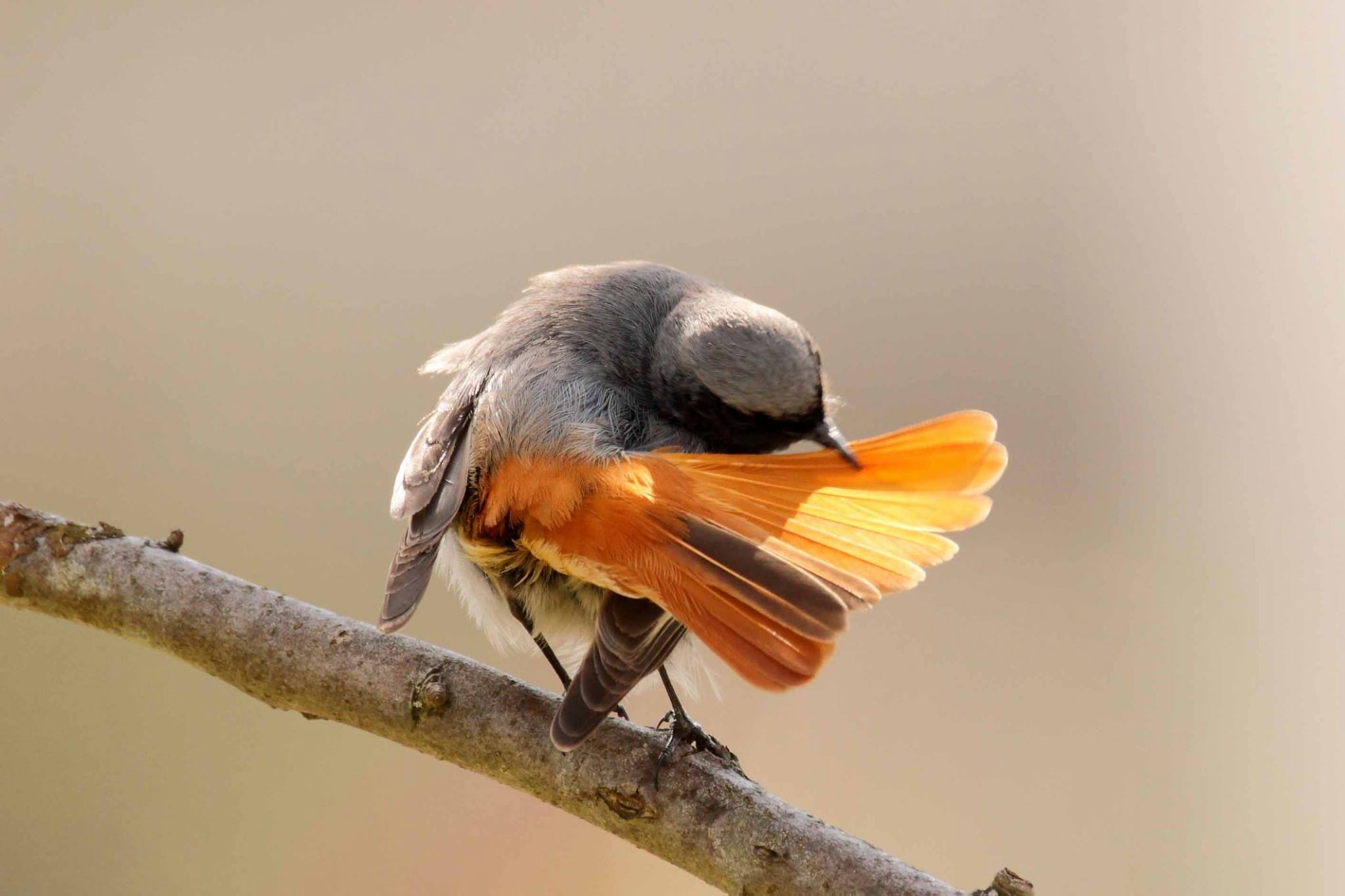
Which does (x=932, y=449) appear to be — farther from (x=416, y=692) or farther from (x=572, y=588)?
(x=416, y=692)

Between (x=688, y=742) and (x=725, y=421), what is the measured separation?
1.44 ft

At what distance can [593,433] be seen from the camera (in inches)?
54.1

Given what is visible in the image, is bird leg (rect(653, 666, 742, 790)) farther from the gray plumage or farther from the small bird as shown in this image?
the gray plumage

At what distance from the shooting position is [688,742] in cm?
130

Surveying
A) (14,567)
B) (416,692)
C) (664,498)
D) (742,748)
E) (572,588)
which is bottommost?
(742,748)

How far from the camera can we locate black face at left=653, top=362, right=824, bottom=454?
1516 mm

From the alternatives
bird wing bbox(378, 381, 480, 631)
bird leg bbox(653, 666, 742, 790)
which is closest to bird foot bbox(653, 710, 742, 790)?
bird leg bbox(653, 666, 742, 790)

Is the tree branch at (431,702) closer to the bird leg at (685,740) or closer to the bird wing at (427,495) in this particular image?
the bird leg at (685,740)

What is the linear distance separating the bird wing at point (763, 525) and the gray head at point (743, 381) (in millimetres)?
138

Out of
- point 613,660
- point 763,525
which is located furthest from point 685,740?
point 763,525

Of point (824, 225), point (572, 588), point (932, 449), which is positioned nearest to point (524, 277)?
point (824, 225)

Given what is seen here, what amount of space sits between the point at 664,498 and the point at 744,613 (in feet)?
0.55

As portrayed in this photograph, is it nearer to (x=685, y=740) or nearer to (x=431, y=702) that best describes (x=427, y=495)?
(x=431, y=702)

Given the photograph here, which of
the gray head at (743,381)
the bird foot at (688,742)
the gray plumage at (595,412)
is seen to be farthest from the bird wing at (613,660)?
the gray head at (743,381)
